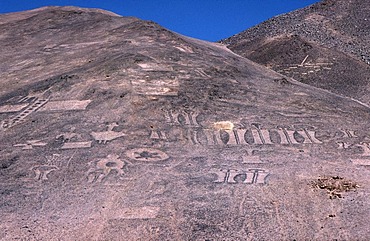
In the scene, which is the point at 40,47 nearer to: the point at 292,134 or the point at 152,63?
the point at 152,63

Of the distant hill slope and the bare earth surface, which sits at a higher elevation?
the distant hill slope

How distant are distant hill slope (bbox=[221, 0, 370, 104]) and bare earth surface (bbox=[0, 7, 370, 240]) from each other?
5.39 m

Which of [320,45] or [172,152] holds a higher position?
[320,45]

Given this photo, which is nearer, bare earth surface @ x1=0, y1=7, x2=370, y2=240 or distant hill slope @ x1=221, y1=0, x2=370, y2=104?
bare earth surface @ x1=0, y1=7, x2=370, y2=240

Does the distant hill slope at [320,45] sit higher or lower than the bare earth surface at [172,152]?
higher

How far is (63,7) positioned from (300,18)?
11.1m

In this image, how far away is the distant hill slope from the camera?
17.3m

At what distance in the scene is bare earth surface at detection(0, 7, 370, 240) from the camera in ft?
18.7

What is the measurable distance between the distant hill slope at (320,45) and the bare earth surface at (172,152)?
5393 millimetres

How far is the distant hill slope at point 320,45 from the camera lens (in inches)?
683

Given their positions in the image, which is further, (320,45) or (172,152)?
(320,45)

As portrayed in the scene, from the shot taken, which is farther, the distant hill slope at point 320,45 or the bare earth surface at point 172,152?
the distant hill slope at point 320,45

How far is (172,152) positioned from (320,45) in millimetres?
14742

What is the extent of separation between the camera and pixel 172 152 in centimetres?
760
